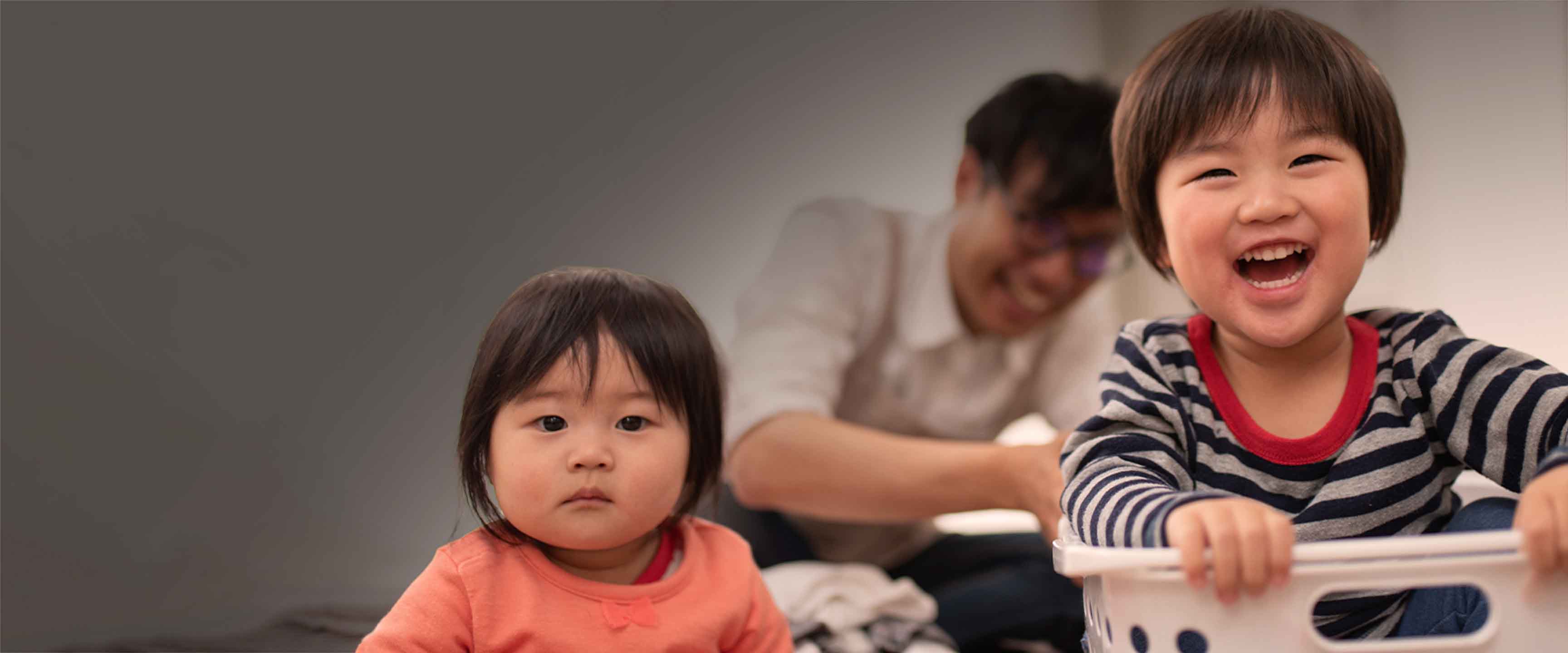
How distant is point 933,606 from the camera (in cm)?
133

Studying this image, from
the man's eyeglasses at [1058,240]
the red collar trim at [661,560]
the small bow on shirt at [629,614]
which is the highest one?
the man's eyeglasses at [1058,240]

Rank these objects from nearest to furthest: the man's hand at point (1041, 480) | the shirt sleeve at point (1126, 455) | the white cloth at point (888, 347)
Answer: the shirt sleeve at point (1126, 455), the man's hand at point (1041, 480), the white cloth at point (888, 347)

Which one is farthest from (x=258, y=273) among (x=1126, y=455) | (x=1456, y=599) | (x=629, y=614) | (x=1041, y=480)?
(x=1456, y=599)

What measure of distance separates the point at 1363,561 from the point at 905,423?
812 mm

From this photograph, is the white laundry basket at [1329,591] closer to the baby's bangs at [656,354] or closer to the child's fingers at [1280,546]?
the child's fingers at [1280,546]

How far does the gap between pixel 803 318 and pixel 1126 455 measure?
66cm

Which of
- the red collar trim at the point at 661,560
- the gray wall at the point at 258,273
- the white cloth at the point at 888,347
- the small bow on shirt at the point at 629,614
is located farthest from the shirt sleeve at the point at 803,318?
the small bow on shirt at the point at 629,614

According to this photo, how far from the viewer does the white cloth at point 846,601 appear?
1.19 metres

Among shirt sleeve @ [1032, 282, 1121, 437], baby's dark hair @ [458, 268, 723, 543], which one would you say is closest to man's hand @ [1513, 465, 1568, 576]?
baby's dark hair @ [458, 268, 723, 543]

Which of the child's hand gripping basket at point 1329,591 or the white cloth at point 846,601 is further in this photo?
the white cloth at point 846,601

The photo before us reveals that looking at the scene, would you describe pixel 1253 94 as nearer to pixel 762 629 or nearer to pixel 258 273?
pixel 762 629

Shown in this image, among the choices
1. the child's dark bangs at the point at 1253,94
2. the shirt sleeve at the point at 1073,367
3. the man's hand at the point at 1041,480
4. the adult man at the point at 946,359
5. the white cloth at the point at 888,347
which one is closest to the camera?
the child's dark bangs at the point at 1253,94

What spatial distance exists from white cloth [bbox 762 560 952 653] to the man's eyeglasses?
18.3 inches

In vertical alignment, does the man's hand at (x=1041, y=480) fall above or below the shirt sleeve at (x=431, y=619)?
above
